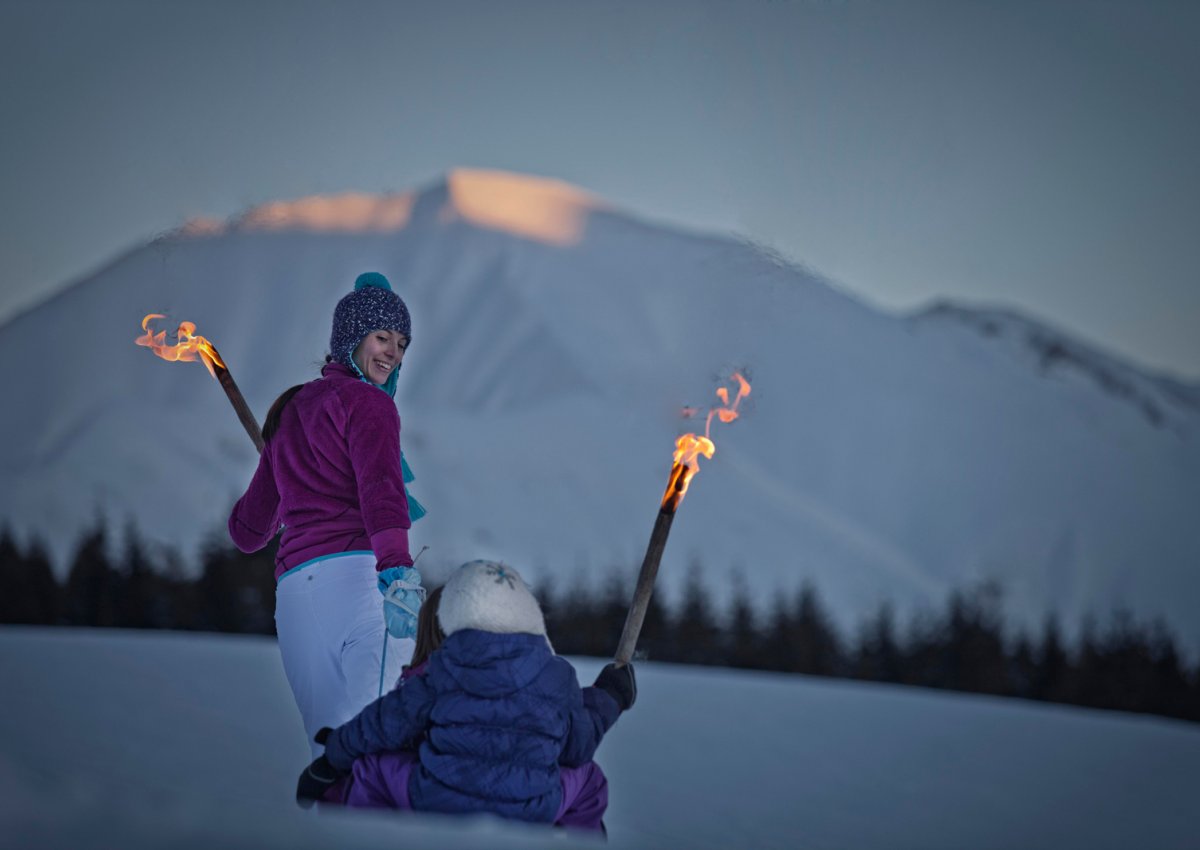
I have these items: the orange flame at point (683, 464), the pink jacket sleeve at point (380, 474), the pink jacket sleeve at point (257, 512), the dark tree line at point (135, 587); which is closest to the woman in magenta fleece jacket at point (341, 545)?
the pink jacket sleeve at point (380, 474)

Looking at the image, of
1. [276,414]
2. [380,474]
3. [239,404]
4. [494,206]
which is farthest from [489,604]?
[494,206]

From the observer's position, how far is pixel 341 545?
8.77 feet

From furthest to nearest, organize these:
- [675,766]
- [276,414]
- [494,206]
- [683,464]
A: [494,206] → [675,766] → [683,464] → [276,414]

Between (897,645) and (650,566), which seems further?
(897,645)

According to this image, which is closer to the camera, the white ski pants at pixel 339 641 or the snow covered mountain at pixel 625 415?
the white ski pants at pixel 339 641

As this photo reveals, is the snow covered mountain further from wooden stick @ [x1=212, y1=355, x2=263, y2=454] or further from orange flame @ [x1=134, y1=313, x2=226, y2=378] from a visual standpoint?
wooden stick @ [x1=212, y1=355, x2=263, y2=454]

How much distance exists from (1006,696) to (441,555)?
364 centimetres

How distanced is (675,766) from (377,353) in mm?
1920

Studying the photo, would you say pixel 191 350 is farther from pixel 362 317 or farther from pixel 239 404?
pixel 362 317

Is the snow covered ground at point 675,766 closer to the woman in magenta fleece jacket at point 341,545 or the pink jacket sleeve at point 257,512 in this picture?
the woman in magenta fleece jacket at point 341,545

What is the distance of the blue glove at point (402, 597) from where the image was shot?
2.48 m

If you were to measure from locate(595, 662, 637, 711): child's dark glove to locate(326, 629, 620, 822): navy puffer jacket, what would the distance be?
1.08ft

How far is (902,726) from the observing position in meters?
5.26

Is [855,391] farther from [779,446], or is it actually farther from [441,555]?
[441,555]
